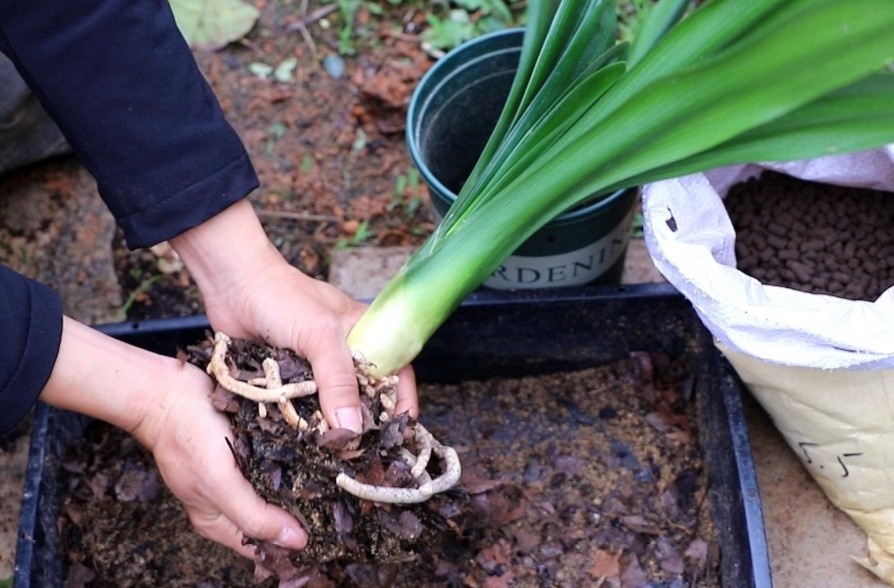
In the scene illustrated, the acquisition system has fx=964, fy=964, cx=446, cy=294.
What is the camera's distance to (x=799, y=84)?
34.9 inches

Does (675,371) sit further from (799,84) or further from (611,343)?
(799,84)

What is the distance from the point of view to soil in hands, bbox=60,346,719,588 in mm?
1146

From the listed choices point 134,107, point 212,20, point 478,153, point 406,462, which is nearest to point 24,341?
point 134,107

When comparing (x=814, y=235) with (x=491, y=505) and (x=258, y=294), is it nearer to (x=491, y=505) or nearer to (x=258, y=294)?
(x=491, y=505)

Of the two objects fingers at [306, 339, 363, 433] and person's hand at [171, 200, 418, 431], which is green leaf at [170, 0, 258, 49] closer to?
person's hand at [171, 200, 418, 431]

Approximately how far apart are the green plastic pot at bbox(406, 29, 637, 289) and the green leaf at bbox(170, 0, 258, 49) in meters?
0.80

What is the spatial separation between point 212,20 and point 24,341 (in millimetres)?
1306

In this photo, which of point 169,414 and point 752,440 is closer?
point 169,414

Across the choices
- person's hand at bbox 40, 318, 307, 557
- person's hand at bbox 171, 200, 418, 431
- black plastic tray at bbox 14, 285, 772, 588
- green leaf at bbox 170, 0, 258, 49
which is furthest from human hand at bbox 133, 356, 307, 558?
green leaf at bbox 170, 0, 258, 49

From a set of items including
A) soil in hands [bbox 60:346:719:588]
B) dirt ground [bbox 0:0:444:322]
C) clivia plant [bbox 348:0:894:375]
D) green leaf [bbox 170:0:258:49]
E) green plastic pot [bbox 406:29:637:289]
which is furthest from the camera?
green leaf [bbox 170:0:258:49]

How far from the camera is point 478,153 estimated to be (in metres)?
1.67

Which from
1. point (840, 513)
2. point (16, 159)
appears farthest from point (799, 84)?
point (16, 159)

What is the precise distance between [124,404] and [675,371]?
0.79m

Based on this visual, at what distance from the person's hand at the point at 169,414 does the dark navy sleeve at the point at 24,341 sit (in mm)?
34
